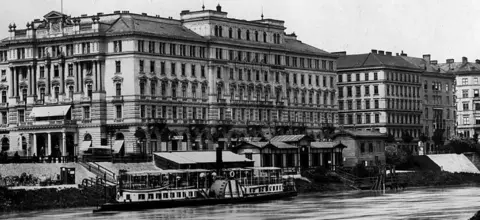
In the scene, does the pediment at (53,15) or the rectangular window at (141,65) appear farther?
the pediment at (53,15)

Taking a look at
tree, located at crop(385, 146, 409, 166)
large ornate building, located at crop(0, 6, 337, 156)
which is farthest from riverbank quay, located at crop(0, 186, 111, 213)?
tree, located at crop(385, 146, 409, 166)

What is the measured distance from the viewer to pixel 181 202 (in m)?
123

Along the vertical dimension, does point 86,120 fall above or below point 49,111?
below

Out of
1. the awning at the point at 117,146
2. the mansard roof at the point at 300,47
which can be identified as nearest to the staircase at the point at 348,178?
the awning at the point at 117,146

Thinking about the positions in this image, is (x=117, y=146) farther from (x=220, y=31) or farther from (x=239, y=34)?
(x=239, y=34)

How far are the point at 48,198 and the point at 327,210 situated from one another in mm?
26127


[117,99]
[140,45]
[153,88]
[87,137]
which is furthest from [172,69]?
[87,137]

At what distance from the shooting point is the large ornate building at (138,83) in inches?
6398

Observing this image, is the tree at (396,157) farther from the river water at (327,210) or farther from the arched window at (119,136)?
the river water at (327,210)

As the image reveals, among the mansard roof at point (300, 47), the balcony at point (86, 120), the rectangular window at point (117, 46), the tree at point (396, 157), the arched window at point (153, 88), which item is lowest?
the tree at point (396, 157)

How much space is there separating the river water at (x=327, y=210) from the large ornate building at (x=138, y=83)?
35.2 meters

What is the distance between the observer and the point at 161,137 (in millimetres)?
164250

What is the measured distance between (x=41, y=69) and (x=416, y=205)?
6703cm

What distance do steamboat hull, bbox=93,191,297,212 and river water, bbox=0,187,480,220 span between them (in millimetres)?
1637
